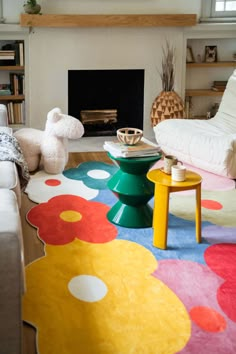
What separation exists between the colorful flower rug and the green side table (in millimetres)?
73

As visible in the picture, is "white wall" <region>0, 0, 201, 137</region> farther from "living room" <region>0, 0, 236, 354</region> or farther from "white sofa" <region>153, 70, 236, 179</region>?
"white sofa" <region>153, 70, 236, 179</region>

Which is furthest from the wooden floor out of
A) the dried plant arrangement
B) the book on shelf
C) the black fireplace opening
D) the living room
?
the book on shelf

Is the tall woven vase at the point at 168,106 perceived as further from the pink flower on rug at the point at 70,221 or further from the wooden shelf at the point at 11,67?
the pink flower on rug at the point at 70,221

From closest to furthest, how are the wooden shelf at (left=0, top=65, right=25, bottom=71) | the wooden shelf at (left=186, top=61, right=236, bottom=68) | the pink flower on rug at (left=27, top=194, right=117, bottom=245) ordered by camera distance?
the pink flower on rug at (left=27, top=194, right=117, bottom=245) < the wooden shelf at (left=0, top=65, right=25, bottom=71) < the wooden shelf at (left=186, top=61, right=236, bottom=68)

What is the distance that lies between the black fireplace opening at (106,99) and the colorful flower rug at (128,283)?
2152mm

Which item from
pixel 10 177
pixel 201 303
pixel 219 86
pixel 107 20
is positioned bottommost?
pixel 201 303

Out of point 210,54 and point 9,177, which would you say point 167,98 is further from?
point 9,177

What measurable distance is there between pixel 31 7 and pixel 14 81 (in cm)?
77

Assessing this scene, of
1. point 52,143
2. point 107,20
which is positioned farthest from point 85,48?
point 52,143

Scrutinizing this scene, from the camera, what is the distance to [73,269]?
241cm

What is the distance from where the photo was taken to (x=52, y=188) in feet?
11.9

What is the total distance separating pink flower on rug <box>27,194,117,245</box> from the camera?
9.16 feet

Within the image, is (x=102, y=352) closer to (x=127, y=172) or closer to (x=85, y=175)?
(x=127, y=172)

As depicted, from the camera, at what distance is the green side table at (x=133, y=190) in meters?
2.89
